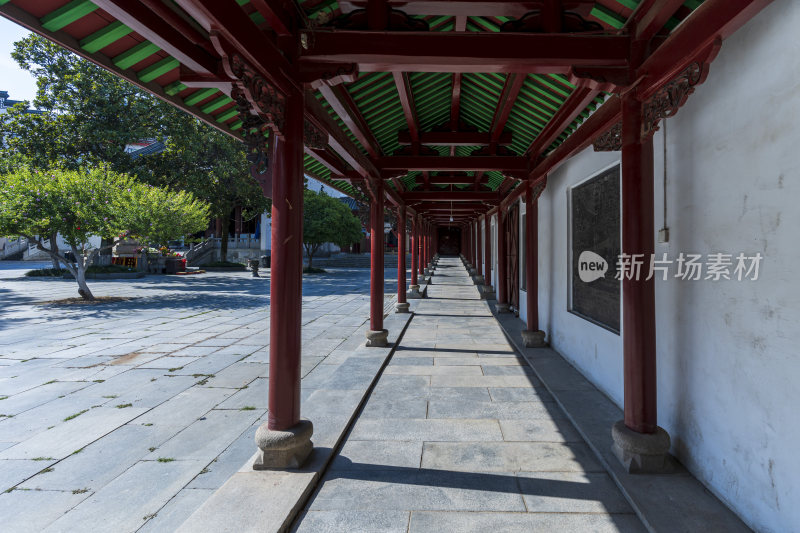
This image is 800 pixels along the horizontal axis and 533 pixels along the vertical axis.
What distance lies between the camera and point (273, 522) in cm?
229

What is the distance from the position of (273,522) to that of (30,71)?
79.5ft

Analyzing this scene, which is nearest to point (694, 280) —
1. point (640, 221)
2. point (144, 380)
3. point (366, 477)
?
point (640, 221)

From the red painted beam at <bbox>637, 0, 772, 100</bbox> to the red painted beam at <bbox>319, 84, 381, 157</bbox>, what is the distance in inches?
89.7

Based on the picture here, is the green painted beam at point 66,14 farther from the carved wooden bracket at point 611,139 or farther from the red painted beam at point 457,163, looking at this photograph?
the red painted beam at point 457,163

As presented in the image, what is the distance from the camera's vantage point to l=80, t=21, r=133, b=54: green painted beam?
2283 millimetres

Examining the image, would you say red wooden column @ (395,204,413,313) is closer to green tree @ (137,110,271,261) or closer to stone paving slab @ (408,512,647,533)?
stone paving slab @ (408,512,647,533)

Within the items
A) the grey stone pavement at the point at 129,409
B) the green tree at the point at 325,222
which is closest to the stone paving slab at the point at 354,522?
the grey stone pavement at the point at 129,409

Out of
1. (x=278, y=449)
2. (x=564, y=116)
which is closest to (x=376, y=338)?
(x=278, y=449)

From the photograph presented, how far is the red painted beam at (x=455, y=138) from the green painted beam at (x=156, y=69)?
363cm

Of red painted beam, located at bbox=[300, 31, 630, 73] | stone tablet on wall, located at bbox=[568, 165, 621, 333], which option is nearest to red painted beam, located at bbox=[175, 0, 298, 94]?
red painted beam, located at bbox=[300, 31, 630, 73]

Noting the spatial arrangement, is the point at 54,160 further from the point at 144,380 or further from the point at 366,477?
the point at 366,477

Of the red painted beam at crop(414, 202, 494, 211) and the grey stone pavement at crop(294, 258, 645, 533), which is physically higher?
the red painted beam at crop(414, 202, 494, 211)

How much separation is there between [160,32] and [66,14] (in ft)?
1.44

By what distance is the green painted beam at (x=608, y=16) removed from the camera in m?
2.90
